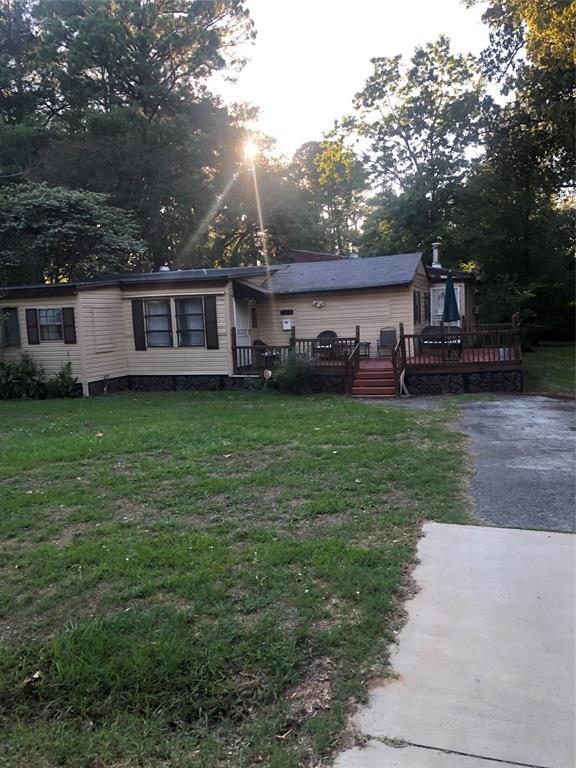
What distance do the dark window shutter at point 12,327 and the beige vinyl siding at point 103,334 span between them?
6.98 feet

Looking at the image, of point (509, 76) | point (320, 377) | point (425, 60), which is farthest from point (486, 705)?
point (425, 60)

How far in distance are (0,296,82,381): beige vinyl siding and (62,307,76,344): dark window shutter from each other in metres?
0.10

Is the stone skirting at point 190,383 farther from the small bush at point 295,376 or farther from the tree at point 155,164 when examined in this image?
the tree at point 155,164

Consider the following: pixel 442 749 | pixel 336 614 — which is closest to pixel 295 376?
pixel 336 614

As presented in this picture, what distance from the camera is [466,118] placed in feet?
89.2

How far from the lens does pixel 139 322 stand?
1524 cm

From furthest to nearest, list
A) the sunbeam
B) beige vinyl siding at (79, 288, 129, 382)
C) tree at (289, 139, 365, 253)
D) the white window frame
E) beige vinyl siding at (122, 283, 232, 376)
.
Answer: tree at (289, 139, 365, 253) < the sunbeam < beige vinyl siding at (122, 283, 232, 376) < the white window frame < beige vinyl siding at (79, 288, 129, 382)

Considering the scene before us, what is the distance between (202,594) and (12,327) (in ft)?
45.2

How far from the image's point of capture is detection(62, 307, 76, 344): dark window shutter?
562 inches

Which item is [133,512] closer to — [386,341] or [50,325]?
[50,325]

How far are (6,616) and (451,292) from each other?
13767 millimetres

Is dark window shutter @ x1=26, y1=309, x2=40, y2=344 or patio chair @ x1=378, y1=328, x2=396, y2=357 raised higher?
dark window shutter @ x1=26, y1=309, x2=40, y2=344

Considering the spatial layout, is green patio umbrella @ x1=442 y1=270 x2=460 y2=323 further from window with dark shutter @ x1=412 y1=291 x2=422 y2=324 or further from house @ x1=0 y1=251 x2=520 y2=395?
window with dark shutter @ x1=412 y1=291 x2=422 y2=324

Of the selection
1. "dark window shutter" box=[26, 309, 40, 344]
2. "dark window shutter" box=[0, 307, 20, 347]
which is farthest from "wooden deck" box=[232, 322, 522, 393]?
"dark window shutter" box=[0, 307, 20, 347]
